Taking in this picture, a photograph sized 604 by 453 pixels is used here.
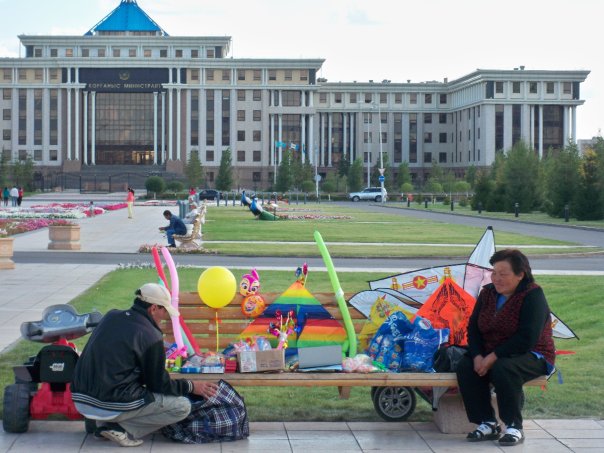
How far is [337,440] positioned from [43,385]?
8.13 ft

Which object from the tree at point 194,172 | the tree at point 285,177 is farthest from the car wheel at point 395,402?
the tree at point 194,172

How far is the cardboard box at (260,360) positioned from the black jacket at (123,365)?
31.3 inches

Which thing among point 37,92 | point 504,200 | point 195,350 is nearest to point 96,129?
point 37,92

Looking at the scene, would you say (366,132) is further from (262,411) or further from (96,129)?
(262,411)

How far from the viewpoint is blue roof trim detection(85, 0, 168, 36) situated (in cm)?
14625

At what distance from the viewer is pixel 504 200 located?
246 ft

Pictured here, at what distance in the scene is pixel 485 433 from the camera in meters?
8.42

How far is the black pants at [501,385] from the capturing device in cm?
843

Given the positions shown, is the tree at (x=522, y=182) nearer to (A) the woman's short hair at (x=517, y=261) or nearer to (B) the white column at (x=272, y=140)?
(A) the woman's short hair at (x=517, y=261)

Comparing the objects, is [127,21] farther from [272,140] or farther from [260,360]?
[260,360]

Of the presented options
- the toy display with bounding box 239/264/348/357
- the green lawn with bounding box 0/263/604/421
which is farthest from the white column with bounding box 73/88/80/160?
the toy display with bounding box 239/264/348/357

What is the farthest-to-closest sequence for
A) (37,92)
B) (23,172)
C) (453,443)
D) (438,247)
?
(37,92) → (23,172) → (438,247) → (453,443)

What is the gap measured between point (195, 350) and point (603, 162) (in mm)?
53072

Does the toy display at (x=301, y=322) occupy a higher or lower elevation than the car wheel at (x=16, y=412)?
higher
